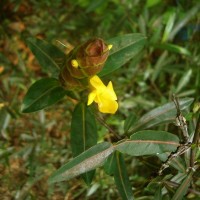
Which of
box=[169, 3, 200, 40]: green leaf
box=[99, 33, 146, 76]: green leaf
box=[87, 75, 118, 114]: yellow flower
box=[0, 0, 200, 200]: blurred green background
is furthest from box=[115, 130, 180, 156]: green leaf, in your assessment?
box=[169, 3, 200, 40]: green leaf

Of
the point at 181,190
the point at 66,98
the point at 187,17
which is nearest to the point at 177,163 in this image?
the point at 181,190

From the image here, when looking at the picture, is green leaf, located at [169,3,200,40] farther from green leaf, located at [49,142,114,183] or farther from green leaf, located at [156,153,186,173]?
green leaf, located at [49,142,114,183]

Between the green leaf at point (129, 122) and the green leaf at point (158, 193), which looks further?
the green leaf at point (129, 122)

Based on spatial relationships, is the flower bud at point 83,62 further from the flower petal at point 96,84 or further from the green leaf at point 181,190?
the green leaf at point 181,190

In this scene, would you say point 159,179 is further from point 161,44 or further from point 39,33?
point 39,33

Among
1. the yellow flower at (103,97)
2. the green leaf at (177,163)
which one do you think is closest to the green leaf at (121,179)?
the green leaf at (177,163)
